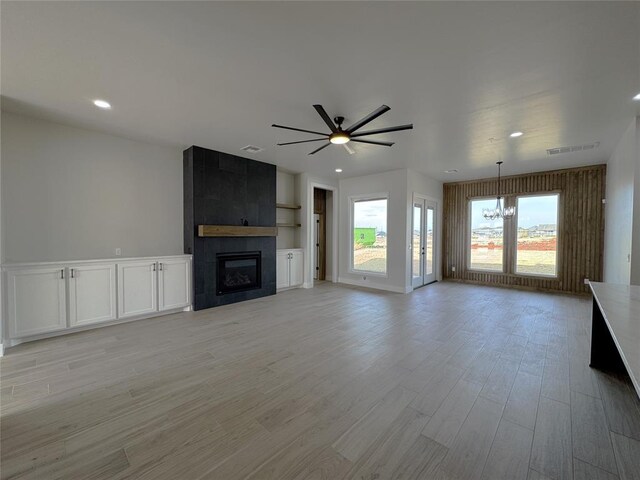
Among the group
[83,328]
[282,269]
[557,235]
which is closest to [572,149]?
[557,235]

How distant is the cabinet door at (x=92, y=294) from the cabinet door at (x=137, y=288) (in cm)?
10

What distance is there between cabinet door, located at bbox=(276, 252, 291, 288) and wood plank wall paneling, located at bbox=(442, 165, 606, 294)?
5293 millimetres

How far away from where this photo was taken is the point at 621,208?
4176mm

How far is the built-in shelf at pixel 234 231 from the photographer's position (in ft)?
15.8

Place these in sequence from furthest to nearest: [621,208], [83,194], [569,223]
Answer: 1. [569,223]
2. [621,208]
3. [83,194]

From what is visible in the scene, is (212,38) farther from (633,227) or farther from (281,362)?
(633,227)

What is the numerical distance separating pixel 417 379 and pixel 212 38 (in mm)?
3474

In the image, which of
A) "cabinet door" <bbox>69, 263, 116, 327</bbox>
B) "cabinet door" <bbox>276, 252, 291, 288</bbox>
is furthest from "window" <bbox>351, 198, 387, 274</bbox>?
"cabinet door" <bbox>69, 263, 116, 327</bbox>

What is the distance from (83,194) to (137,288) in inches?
64.5

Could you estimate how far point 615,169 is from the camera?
15.6ft

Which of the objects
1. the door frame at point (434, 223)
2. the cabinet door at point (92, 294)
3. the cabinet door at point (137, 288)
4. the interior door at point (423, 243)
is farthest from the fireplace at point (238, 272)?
the interior door at point (423, 243)

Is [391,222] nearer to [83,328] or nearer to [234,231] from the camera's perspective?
[234,231]

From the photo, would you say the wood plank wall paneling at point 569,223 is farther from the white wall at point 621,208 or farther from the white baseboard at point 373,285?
the white baseboard at point 373,285

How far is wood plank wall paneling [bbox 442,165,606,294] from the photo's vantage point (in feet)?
19.5
